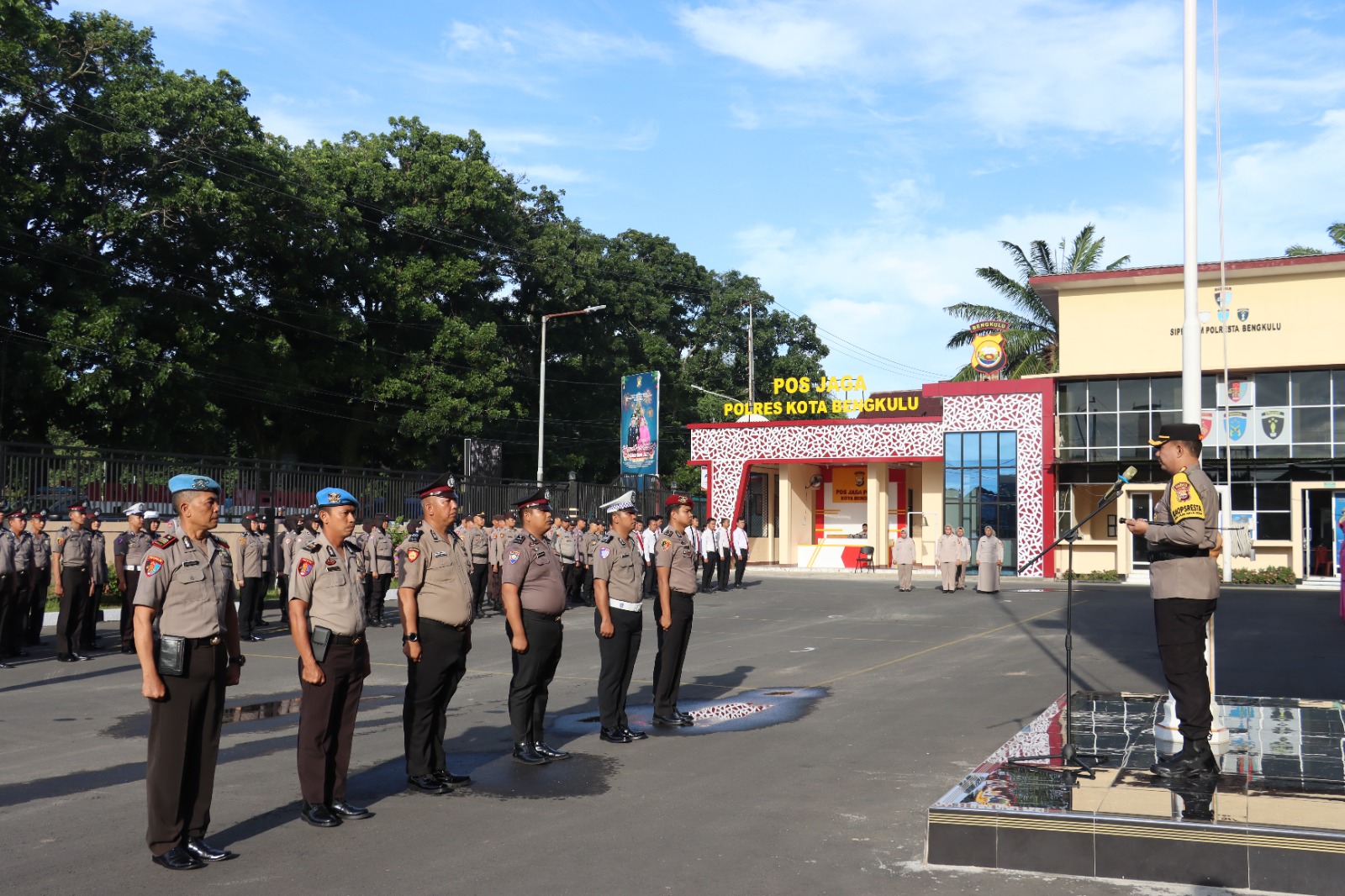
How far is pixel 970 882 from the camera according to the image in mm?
5688

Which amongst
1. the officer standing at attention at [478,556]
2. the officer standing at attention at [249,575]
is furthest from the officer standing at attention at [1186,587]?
the officer standing at attention at [478,556]

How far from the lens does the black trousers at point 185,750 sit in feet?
19.8

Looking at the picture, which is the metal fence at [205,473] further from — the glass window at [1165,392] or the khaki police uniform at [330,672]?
the glass window at [1165,392]

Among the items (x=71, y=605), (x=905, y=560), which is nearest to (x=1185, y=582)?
(x=71, y=605)

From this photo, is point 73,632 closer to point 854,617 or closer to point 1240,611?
point 854,617

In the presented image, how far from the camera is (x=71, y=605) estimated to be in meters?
15.3

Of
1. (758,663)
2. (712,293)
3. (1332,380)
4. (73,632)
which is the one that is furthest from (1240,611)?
(712,293)

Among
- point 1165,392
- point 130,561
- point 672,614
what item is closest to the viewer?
point 672,614

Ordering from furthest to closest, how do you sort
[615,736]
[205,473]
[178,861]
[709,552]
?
1. [709,552]
2. [205,473]
3. [615,736]
4. [178,861]

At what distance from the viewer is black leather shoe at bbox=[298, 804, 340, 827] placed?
6.74m

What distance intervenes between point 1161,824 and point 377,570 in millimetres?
16552

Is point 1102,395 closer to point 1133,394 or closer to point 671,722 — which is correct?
point 1133,394

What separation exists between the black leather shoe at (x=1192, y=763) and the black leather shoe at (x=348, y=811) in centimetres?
482

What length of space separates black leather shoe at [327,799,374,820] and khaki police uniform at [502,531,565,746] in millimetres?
1769
